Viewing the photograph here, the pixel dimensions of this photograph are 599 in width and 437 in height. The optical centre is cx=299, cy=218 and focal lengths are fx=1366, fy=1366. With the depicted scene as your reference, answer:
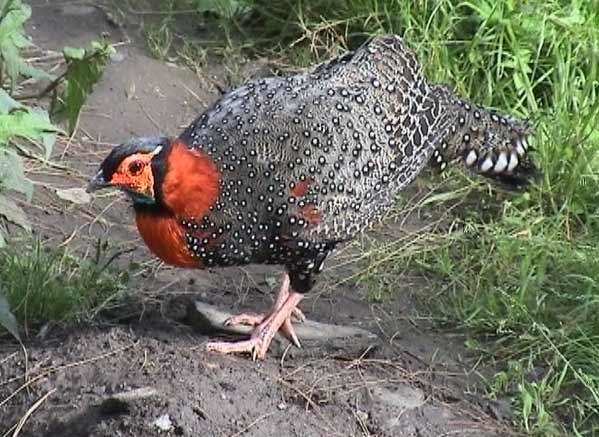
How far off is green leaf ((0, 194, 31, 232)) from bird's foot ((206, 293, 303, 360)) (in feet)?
2.62

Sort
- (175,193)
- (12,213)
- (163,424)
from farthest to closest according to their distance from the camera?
(12,213)
(175,193)
(163,424)

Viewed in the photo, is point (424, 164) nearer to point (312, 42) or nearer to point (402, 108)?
point (402, 108)

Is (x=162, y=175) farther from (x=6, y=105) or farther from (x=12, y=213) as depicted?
(x=12, y=213)

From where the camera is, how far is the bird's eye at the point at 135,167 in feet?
12.2

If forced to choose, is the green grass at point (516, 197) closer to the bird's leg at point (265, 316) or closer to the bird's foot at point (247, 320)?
the bird's leg at point (265, 316)

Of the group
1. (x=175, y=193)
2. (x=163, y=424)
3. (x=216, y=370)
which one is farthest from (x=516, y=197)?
(x=163, y=424)

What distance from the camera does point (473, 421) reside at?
4.06 metres

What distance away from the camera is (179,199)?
12.6 ft

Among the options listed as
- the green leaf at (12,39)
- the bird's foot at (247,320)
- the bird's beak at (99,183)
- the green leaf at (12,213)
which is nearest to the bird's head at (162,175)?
the bird's beak at (99,183)

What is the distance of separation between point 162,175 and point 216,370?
2.00ft

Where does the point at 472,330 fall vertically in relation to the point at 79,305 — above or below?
below

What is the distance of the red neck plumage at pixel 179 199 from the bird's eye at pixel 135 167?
0.08 meters

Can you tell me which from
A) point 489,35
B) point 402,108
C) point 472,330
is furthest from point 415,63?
point 489,35

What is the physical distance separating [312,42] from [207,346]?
2166 mm
